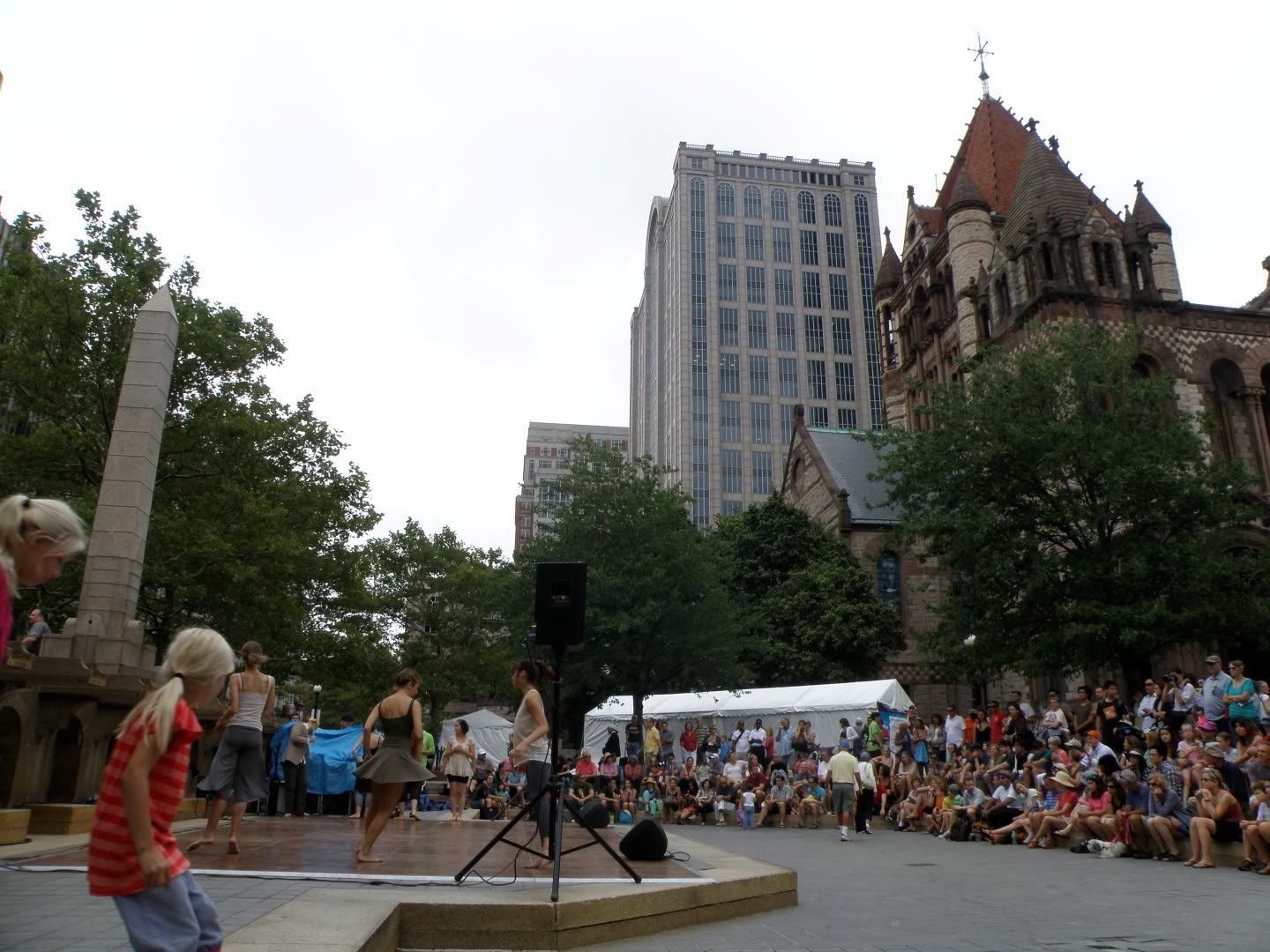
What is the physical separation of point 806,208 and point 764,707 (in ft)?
312

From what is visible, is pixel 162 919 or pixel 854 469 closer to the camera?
pixel 162 919

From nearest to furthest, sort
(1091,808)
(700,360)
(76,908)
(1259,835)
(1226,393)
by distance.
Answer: (76,908) → (1259,835) → (1091,808) → (1226,393) → (700,360)

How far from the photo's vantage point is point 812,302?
4284 inches

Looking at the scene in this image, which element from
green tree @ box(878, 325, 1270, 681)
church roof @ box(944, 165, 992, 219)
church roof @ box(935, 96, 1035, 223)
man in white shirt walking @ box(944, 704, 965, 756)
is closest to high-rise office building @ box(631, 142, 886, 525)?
church roof @ box(935, 96, 1035, 223)

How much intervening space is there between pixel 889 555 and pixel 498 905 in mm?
39561

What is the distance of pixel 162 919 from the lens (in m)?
2.91

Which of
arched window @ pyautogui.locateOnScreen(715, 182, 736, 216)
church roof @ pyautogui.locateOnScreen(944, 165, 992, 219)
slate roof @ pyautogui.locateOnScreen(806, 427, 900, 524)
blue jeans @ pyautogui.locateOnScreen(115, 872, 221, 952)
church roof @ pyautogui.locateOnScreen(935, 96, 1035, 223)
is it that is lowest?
blue jeans @ pyautogui.locateOnScreen(115, 872, 221, 952)

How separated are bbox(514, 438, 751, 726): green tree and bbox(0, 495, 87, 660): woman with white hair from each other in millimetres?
27595

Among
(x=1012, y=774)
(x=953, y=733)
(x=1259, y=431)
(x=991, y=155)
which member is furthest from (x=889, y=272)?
(x=1012, y=774)

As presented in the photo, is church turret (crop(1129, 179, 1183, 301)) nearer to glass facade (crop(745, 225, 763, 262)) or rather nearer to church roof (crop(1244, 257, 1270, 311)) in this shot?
church roof (crop(1244, 257, 1270, 311))

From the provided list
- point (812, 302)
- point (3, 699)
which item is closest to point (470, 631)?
point (3, 699)

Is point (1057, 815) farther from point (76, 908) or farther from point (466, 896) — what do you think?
point (76, 908)

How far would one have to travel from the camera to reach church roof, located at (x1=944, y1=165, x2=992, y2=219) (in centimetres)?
4622

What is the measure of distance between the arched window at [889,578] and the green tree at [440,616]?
64.1ft
